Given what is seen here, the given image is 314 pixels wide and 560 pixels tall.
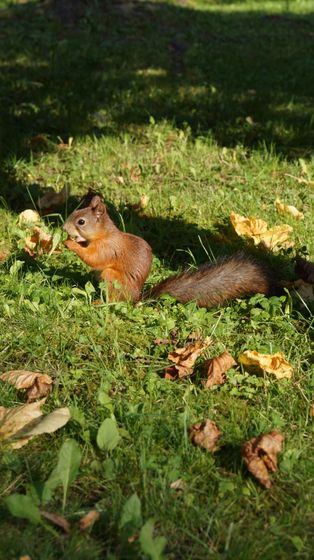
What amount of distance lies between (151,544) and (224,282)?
4.99 ft

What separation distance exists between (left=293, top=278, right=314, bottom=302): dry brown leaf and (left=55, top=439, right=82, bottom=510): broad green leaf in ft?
5.10

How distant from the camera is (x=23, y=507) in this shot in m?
2.02

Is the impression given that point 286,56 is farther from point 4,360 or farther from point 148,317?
point 4,360

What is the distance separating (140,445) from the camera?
92.9 inches

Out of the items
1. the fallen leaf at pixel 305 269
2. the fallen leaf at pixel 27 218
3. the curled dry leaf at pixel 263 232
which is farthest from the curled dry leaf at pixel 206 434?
the fallen leaf at pixel 27 218

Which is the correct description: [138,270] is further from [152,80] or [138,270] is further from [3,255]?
[152,80]

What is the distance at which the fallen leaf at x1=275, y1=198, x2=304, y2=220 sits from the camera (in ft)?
13.8

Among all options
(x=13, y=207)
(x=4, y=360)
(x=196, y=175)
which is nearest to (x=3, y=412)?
(x=4, y=360)

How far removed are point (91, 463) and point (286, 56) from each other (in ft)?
23.3

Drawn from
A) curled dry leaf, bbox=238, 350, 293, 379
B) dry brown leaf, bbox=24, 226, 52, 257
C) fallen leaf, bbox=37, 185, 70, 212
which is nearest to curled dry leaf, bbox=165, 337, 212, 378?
curled dry leaf, bbox=238, 350, 293, 379

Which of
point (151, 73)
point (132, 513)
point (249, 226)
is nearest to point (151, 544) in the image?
point (132, 513)

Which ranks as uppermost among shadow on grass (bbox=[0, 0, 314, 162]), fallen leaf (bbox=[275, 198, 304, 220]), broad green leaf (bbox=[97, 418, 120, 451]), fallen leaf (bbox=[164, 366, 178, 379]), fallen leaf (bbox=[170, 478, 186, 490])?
broad green leaf (bbox=[97, 418, 120, 451])

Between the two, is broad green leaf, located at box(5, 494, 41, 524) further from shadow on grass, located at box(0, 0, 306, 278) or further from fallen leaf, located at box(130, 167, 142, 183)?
fallen leaf, located at box(130, 167, 142, 183)

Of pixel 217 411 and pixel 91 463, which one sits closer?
pixel 91 463
